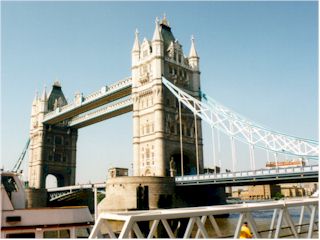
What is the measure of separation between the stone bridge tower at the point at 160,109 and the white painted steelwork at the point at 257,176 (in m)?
7.28

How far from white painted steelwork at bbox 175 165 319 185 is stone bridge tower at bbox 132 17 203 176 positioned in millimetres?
7282

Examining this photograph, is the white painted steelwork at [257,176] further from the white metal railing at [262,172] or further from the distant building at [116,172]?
the distant building at [116,172]

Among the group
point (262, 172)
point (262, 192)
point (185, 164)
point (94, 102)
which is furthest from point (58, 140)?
point (262, 192)

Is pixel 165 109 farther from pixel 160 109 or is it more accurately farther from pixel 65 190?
pixel 65 190

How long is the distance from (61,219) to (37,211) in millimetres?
1033

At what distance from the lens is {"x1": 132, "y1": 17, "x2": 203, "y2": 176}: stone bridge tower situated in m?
53.8

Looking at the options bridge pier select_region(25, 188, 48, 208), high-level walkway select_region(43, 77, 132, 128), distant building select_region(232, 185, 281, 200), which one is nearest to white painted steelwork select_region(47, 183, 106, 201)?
bridge pier select_region(25, 188, 48, 208)

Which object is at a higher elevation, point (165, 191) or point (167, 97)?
point (167, 97)

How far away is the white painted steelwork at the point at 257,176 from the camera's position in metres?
38.2

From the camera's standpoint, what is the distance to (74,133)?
85750mm

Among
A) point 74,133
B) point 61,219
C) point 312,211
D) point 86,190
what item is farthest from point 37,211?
point 74,133

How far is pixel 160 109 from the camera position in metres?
54.1

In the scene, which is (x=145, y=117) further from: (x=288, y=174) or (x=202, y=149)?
(x=288, y=174)

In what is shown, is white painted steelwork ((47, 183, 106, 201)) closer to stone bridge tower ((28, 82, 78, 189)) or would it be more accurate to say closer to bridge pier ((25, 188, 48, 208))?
bridge pier ((25, 188, 48, 208))
